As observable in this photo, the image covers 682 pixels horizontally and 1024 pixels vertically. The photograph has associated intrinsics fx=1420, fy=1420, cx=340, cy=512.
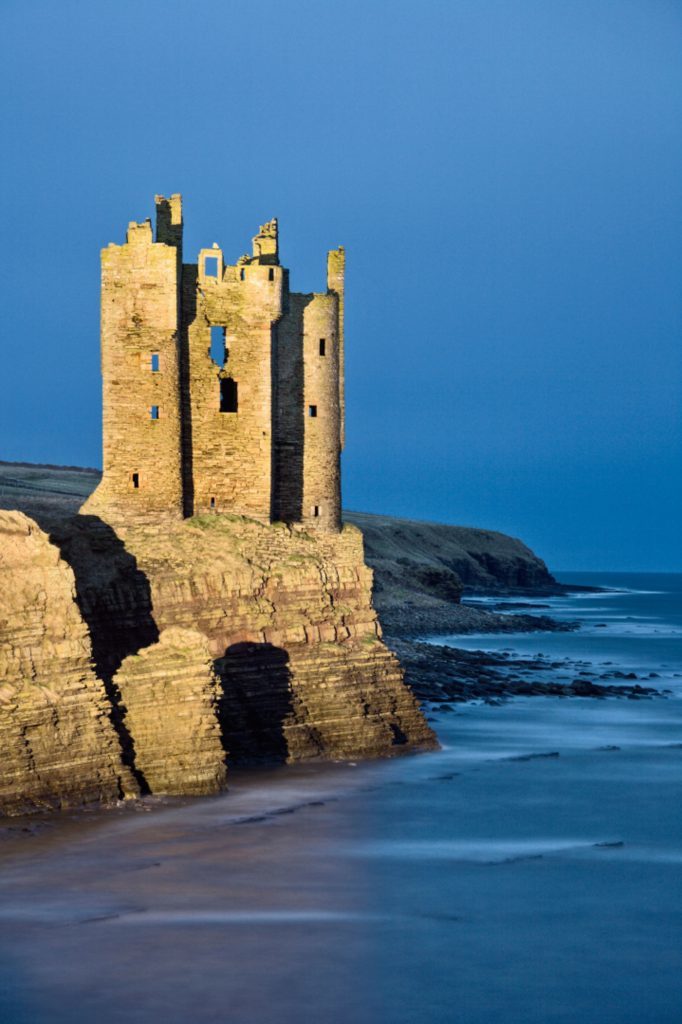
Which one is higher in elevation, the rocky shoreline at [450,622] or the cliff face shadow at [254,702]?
the rocky shoreline at [450,622]

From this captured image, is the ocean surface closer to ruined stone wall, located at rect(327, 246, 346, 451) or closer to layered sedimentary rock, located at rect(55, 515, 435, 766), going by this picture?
layered sedimentary rock, located at rect(55, 515, 435, 766)

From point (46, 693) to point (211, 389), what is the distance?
520 inches

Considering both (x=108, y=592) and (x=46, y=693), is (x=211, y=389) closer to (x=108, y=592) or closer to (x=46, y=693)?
(x=108, y=592)

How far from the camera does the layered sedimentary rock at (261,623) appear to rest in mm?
32688

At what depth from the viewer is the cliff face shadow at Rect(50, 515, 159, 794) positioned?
31.6 meters

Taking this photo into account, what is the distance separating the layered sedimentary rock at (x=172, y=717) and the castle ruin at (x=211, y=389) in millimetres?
7583

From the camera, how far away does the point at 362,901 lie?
941 inches

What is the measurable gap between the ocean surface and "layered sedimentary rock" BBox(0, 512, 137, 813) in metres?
0.71

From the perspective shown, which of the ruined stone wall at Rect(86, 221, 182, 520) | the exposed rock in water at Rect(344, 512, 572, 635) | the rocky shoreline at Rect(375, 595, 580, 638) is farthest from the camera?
the exposed rock in water at Rect(344, 512, 572, 635)

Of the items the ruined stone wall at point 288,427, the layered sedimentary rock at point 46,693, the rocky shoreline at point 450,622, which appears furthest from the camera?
the rocky shoreline at point 450,622

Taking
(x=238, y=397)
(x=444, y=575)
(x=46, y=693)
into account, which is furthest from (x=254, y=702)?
(x=444, y=575)

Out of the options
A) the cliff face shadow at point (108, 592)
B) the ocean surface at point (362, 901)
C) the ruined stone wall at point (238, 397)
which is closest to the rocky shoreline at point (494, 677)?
the ruined stone wall at point (238, 397)

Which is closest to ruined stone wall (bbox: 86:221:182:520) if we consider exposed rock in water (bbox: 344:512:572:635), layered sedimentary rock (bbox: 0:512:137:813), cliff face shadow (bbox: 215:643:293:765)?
cliff face shadow (bbox: 215:643:293:765)

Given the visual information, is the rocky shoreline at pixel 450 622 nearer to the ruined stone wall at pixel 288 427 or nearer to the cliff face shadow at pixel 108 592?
the ruined stone wall at pixel 288 427
